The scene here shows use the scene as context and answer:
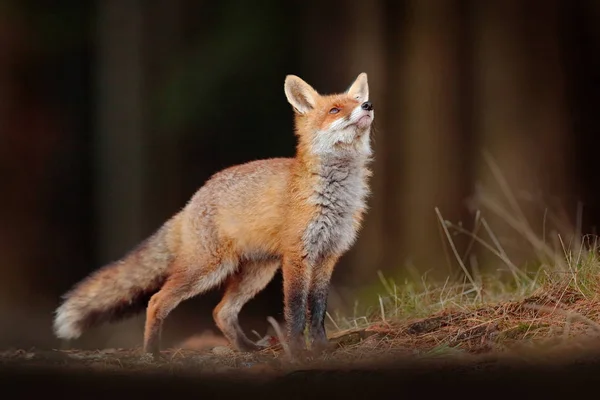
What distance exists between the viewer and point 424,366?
76.7 inches

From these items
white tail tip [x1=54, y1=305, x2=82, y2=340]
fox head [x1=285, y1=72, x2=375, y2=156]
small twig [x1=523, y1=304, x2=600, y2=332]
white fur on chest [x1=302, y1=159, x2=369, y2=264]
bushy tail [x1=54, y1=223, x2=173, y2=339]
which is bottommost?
white tail tip [x1=54, y1=305, x2=82, y2=340]

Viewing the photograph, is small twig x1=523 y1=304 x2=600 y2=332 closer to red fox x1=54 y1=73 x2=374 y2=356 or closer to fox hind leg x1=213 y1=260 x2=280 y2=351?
red fox x1=54 y1=73 x2=374 y2=356

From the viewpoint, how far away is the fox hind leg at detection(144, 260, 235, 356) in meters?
4.28

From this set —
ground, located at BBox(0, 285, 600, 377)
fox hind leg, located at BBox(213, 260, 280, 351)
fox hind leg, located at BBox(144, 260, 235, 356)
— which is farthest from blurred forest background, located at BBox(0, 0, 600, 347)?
ground, located at BBox(0, 285, 600, 377)

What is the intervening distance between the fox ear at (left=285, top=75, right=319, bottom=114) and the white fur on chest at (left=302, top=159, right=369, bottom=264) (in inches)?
12.8

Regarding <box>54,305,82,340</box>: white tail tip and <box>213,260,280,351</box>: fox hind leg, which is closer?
<box>213,260,280,351</box>: fox hind leg

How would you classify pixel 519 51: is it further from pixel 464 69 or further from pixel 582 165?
pixel 582 165

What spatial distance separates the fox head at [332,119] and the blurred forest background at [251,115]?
131 inches

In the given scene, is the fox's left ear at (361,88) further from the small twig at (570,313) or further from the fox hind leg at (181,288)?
the small twig at (570,313)

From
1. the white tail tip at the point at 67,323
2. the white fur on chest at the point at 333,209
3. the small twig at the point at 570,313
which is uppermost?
the white fur on chest at the point at 333,209

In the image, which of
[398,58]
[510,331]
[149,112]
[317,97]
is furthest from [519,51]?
[510,331]

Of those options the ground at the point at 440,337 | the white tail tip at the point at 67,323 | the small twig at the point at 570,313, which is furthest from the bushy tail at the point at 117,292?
the small twig at the point at 570,313

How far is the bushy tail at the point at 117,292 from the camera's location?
15.2 feet

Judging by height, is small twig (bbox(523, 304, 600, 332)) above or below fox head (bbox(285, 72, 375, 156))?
below
